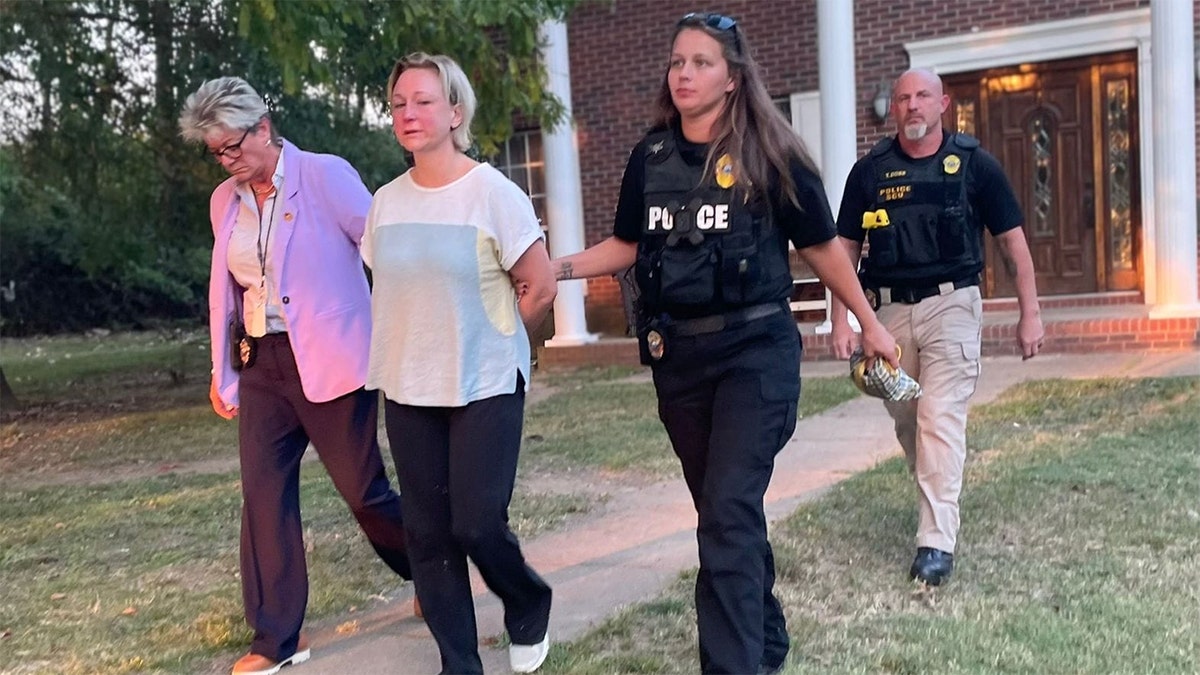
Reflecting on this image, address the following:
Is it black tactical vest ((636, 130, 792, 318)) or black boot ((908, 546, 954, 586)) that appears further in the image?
black boot ((908, 546, 954, 586))

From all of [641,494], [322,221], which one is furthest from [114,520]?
[322,221]

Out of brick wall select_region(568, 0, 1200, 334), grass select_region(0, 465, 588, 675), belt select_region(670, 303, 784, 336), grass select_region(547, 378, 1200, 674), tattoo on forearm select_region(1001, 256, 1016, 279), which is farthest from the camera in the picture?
brick wall select_region(568, 0, 1200, 334)

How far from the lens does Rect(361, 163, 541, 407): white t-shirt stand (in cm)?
311

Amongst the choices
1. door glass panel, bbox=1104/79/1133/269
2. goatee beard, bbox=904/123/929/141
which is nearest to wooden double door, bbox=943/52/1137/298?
door glass panel, bbox=1104/79/1133/269

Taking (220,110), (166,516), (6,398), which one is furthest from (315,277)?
(6,398)

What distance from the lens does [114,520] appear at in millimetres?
5941

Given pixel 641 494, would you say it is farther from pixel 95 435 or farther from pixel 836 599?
pixel 95 435

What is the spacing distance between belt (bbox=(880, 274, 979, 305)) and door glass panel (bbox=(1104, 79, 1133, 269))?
7.88 meters

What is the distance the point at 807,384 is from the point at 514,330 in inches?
261

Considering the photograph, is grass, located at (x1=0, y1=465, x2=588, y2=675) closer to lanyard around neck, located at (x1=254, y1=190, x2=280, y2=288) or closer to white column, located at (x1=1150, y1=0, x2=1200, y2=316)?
lanyard around neck, located at (x1=254, y1=190, x2=280, y2=288)

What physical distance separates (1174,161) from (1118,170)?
4.85 ft

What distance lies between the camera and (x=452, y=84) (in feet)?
10.5

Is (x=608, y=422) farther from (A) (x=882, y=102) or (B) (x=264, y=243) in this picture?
(A) (x=882, y=102)

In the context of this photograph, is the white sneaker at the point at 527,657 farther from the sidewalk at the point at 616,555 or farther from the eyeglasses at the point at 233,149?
the eyeglasses at the point at 233,149
